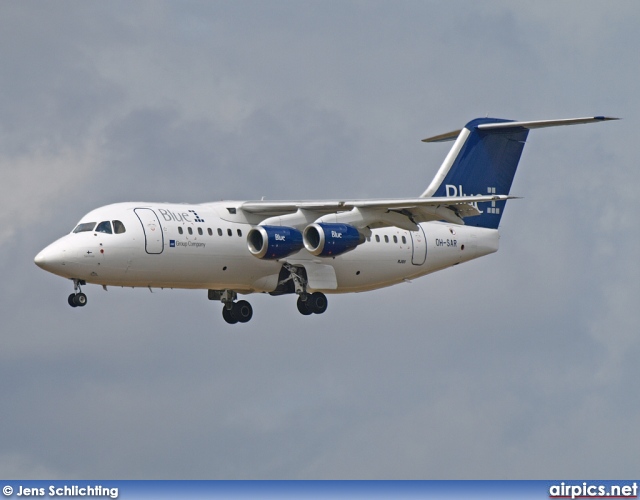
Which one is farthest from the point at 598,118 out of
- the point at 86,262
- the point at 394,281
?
the point at 86,262

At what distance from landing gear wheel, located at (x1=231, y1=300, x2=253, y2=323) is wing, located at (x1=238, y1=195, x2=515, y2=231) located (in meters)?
2.84

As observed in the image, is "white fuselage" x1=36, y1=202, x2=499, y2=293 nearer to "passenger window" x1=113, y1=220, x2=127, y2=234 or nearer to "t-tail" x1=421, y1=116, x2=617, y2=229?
"passenger window" x1=113, y1=220, x2=127, y2=234

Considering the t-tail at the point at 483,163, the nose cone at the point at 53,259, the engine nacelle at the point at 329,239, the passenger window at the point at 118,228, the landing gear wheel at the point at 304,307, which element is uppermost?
the t-tail at the point at 483,163

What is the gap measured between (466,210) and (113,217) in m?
8.52

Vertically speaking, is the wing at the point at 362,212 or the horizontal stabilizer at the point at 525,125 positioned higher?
the horizontal stabilizer at the point at 525,125

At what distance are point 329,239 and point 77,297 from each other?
238 inches

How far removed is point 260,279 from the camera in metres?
41.5

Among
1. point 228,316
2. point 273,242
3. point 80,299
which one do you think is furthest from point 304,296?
point 80,299

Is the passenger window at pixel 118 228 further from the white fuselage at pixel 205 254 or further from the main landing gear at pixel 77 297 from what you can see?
the main landing gear at pixel 77 297

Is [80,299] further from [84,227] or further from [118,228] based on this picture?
[118,228]

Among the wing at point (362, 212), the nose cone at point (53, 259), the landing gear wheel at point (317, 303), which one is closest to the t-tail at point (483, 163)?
the wing at point (362, 212)

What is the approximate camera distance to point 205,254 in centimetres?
4000

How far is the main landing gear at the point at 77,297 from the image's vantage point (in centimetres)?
3906

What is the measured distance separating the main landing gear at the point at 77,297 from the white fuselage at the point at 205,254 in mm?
300
